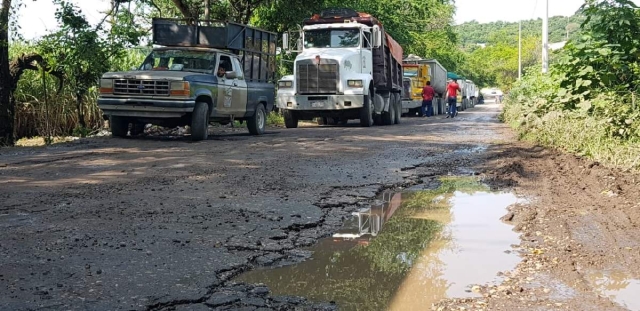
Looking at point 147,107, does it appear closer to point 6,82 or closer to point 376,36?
point 6,82

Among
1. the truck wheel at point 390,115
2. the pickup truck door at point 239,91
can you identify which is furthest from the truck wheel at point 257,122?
the truck wheel at point 390,115

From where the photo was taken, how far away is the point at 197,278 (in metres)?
4.06

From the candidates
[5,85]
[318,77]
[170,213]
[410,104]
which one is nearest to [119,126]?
[5,85]

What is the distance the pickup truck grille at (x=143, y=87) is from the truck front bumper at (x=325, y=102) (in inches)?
289

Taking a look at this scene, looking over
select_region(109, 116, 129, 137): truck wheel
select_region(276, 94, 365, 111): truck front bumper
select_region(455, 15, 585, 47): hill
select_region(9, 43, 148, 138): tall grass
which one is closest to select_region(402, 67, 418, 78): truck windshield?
select_region(276, 94, 365, 111): truck front bumper

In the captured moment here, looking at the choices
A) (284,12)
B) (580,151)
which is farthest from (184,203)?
(284,12)

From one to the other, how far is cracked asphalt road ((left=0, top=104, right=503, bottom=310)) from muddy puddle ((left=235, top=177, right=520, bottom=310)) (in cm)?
22

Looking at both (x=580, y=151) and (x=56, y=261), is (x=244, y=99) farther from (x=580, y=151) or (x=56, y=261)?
(x=56, y=261)

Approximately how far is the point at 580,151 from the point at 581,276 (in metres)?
7.49

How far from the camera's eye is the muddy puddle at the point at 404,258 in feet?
13.0

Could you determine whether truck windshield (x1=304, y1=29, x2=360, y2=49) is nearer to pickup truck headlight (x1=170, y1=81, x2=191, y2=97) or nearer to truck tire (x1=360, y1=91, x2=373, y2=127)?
truck tire (x1=360, y1=91, x2=373, y2=127)

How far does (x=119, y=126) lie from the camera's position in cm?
1360

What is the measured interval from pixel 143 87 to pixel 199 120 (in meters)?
1.26

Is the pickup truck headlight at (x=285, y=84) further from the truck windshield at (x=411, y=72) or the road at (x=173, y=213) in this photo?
the truck windshield at (x=411, y=72)
